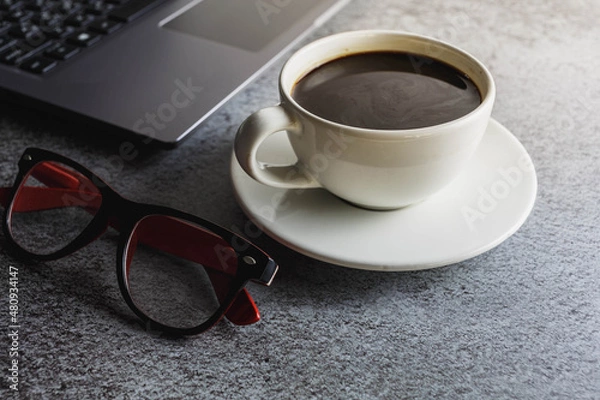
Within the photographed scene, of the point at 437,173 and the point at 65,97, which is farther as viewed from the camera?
the point at 65,97

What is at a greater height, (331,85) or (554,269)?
(331,85)

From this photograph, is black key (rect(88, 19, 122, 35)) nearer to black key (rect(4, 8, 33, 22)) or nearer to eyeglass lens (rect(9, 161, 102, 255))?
black key (rect(4, 8, 33, 22))

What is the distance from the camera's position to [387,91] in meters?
0.49

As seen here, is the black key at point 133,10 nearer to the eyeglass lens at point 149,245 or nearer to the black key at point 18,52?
the black key at point 18,52

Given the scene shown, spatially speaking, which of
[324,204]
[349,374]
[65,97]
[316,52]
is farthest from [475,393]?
[65,97]

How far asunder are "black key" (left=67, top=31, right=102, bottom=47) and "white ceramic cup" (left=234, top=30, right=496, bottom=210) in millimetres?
277

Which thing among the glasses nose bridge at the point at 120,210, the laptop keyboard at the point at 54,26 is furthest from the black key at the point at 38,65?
the glasses nose bridge at the point at 120,210

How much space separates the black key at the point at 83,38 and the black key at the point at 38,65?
0.04 m

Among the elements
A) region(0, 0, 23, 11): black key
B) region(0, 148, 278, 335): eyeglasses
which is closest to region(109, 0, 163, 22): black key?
region(0, 0, 23, 11): black key

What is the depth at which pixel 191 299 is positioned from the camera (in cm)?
45

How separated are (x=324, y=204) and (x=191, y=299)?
128 mm

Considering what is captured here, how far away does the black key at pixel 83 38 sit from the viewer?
0.65m

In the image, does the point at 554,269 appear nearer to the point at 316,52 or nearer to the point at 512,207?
the point at 512,207

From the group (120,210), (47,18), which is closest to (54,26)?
(47,18)
